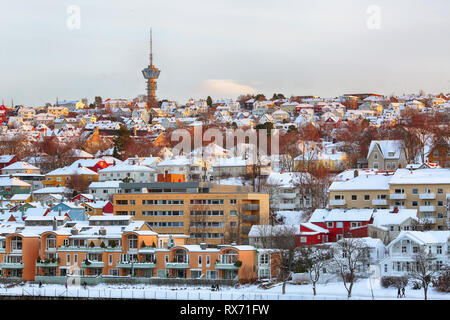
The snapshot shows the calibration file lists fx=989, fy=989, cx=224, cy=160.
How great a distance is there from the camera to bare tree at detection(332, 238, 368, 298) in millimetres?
52969

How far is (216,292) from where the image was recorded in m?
53.3

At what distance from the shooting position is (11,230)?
63.8 meters

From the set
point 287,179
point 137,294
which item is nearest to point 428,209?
point 287,179

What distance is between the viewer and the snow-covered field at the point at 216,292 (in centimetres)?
5059

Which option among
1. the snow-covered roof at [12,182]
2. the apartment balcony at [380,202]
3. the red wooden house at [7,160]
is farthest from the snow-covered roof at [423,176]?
the red wooden house at [7,160]

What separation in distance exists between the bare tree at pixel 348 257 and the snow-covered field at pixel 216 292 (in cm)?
69

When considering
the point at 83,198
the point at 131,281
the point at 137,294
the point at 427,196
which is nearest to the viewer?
the point at 137,294

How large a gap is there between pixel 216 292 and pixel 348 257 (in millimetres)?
7383

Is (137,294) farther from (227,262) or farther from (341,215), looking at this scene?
(341,215)
